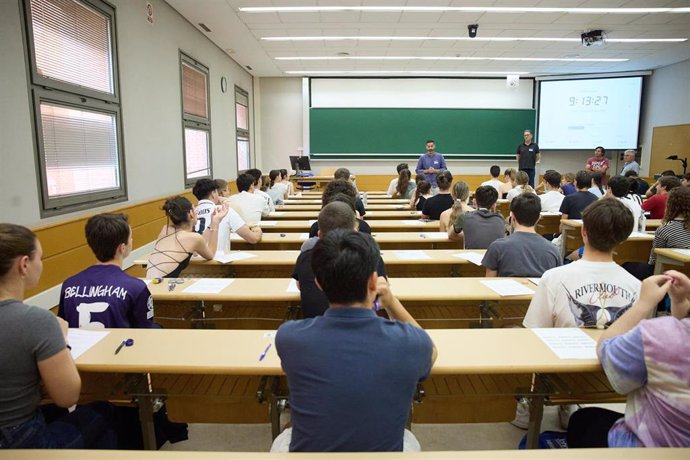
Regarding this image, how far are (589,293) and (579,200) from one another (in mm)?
4075

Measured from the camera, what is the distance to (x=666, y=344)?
3.96 feet

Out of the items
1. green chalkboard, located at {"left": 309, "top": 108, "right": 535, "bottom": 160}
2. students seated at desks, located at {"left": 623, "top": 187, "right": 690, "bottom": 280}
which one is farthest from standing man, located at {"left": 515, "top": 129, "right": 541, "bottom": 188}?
students seated at desks, located at {"left": 623, "top": 187, "right": 690, "bottom": 280}

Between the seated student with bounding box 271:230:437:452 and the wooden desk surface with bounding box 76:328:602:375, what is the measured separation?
37 cm

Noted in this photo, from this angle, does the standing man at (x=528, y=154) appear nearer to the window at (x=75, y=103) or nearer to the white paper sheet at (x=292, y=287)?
the window at (x=75, y=103)

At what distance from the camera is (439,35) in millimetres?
7816

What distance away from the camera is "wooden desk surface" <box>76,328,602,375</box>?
1.55m

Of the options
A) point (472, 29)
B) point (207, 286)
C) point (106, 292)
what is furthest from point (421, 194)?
point (106, 292)

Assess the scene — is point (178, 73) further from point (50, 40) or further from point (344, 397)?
point (344, 397)

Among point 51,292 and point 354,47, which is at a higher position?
point 354,47

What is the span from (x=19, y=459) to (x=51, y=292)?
279 cm

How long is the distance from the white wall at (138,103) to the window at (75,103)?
6.0 inches

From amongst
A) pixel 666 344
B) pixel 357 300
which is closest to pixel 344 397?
pixel 357 300

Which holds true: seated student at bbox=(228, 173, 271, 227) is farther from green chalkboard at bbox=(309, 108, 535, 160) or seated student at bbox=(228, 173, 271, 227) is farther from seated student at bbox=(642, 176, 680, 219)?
green chalkboard at bbox=(309, 108, 535, 160)

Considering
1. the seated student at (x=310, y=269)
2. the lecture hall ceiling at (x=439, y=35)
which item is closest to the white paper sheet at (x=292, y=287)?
the seated student at (x=310, y=269)
